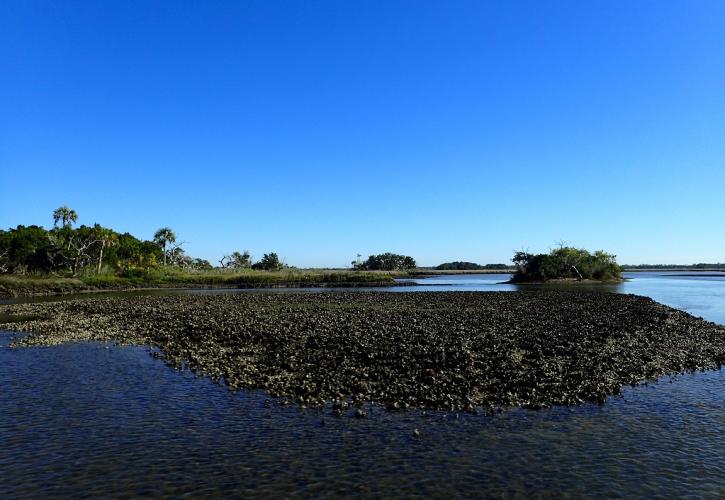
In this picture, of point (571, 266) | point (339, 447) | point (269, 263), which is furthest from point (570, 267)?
point (339, 447)

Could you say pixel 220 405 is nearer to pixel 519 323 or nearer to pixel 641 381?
pixel 641 381

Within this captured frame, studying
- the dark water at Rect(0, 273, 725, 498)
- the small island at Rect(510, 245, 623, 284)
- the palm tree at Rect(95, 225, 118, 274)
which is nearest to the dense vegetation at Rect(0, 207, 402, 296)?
the palm tree at Rect(95, 225, 118, 274)

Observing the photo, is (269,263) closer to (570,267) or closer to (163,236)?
(163,236)

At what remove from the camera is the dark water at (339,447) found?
37.7 feet

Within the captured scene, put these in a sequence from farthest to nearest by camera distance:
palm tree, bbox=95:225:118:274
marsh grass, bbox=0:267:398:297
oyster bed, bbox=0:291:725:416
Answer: palm tree, bbox=95:225:118:274
marsh grass, bbox=0:267:398:297
oyster bed, bbox=0:291:725:416

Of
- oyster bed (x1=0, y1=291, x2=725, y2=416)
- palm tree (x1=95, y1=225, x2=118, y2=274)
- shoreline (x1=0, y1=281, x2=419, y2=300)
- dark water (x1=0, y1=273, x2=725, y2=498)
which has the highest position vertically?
palm tree (x1=95, y1=225, x2=118, y2=274)

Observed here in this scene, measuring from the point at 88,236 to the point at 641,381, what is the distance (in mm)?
116395

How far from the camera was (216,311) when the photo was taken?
48.6m

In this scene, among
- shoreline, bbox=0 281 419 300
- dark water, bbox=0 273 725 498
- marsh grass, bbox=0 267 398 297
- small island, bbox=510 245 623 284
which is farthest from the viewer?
small island, bbox=510 245 623 284

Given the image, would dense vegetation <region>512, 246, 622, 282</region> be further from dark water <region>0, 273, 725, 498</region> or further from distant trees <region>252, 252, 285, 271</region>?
dark water <region>0, 273, 725, 498</region>

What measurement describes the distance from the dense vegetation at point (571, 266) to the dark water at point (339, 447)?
127 m

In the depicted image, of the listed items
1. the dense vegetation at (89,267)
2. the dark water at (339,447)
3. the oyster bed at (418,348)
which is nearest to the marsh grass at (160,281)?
the dense vegetation at (89,267)

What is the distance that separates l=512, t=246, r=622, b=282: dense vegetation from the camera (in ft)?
461

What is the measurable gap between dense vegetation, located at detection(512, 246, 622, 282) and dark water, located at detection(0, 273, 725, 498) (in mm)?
127456
